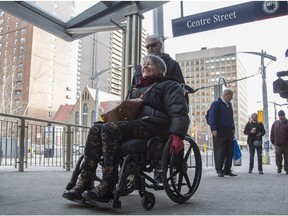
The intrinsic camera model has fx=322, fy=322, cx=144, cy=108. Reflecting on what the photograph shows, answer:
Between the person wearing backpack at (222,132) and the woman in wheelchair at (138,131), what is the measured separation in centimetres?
378

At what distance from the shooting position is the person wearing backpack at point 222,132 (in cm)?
646

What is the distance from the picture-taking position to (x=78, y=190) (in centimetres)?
251

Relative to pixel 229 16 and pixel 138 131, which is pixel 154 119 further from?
pixel 229 16

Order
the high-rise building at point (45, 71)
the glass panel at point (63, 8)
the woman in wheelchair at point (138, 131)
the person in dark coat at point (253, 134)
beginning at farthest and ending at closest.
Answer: the high-rise building at point (45, 71) → the person in dark coat at point (253, 134) → the glass panel at point (63, 8) → the woman in wheelchair at point (138, 131)

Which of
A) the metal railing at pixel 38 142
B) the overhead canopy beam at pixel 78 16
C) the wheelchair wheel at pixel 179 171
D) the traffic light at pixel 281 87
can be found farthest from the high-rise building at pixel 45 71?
the wheelchair wheel at pixel 179 171

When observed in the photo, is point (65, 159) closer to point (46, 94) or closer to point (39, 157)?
point (39, 157)

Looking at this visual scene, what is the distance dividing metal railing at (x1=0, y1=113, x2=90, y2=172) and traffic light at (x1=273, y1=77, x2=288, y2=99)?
394 cm

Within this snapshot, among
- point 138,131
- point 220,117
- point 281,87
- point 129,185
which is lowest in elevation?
point 129,185

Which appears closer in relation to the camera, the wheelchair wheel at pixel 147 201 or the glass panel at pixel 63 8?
the wheelchair wheel at pixel 147 201

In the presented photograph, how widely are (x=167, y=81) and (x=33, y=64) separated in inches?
3069

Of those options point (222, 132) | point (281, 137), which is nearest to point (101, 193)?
point (222, 132)

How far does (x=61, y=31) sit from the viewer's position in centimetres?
699

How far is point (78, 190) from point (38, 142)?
17.8 feet

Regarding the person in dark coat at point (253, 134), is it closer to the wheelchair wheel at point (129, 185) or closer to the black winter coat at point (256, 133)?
the black winter coat at point (256, 133)
